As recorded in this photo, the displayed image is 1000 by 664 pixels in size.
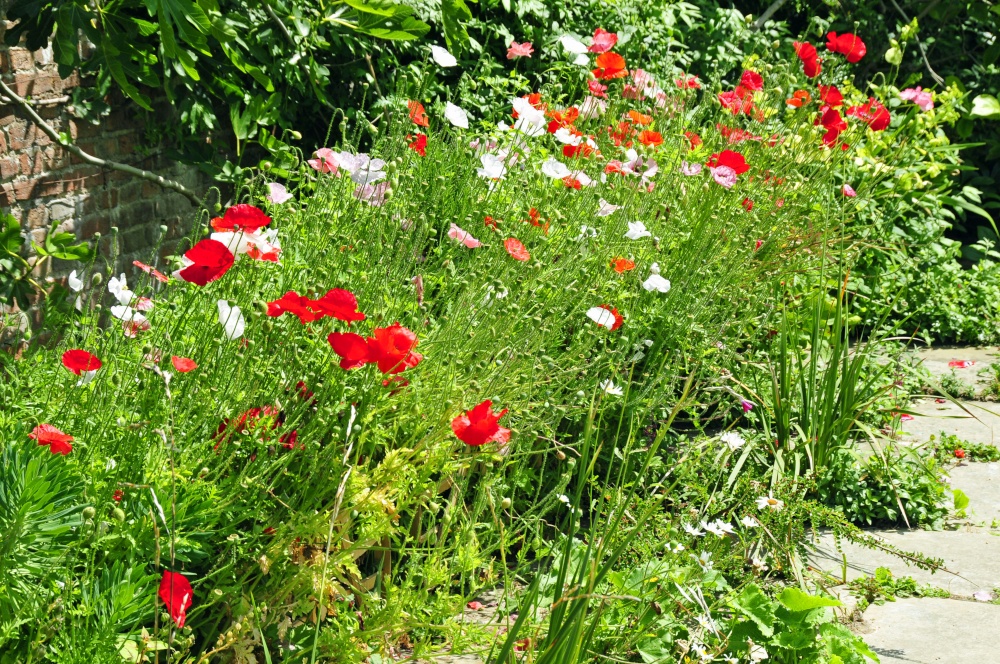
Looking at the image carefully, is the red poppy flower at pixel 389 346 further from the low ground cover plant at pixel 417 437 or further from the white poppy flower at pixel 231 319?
the white poppy flower at pixel 231 319

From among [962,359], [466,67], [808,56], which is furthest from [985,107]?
[466,67]

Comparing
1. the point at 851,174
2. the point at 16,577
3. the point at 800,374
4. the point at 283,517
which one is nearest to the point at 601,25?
the point at 851,174

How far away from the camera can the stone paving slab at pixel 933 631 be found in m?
2.47

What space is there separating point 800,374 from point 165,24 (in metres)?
2.30

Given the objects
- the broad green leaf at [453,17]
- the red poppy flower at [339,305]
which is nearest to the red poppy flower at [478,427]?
the red poppy flower at [339,305]

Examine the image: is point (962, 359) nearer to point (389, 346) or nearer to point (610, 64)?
point (610, 64)

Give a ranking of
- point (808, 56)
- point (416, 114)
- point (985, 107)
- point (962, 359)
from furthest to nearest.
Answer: point (985, 107), point (962, 359), point (808, 56), point (416, 114)

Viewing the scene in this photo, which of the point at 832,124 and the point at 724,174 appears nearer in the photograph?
the point at 724,174

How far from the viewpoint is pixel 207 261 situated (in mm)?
1838

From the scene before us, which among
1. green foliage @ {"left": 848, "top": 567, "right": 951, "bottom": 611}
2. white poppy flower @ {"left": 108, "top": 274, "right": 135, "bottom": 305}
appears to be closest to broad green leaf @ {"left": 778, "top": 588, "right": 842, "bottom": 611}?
green foliage @ {"left": 848, "top": 567, "right": 951, "bottom": 611}

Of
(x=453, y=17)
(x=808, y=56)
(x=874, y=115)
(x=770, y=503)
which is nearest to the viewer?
(x=770, y=503)

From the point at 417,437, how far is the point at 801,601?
939 millimetres

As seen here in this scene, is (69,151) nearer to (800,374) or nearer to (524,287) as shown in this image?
(524,287)

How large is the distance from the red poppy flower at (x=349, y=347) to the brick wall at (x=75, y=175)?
204 centimetres
